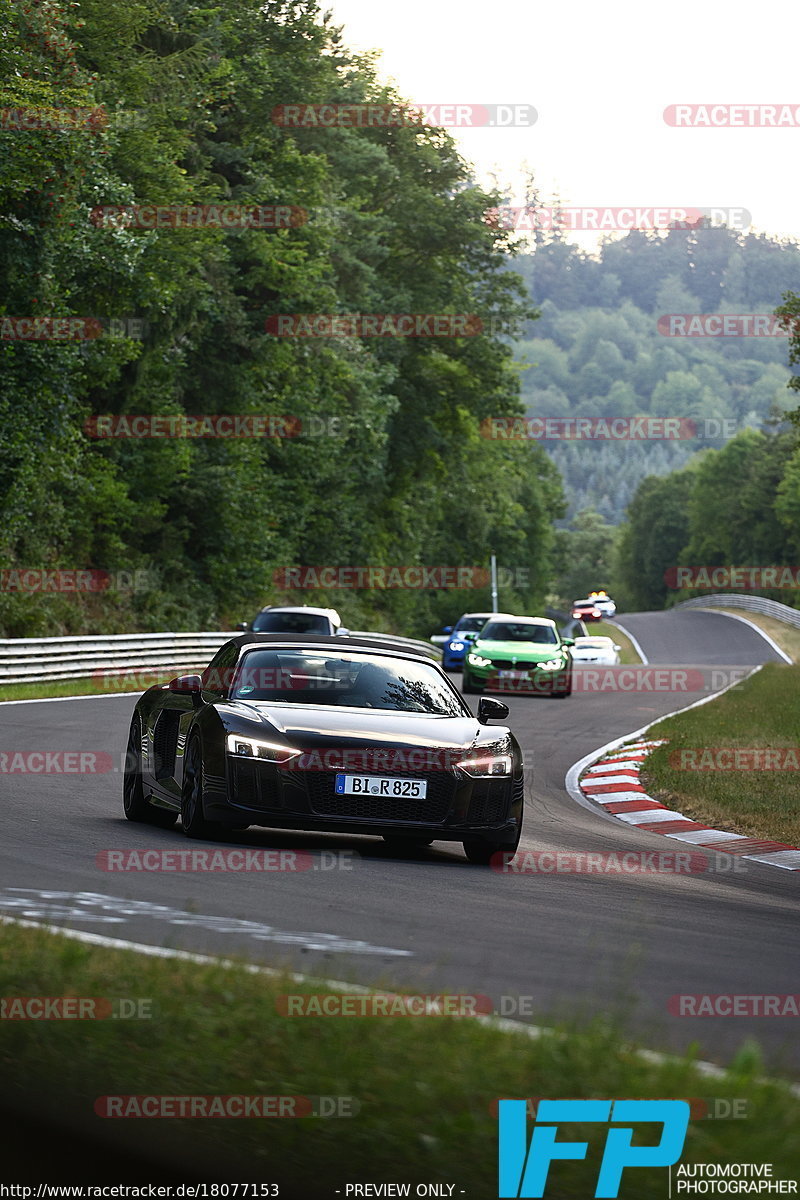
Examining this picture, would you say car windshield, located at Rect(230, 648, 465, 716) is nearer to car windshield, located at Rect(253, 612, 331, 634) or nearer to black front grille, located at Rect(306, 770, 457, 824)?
black front grille, located at Rect(306, 770, 457, 824)

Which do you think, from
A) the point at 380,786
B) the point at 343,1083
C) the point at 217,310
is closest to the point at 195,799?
the point at 380,786

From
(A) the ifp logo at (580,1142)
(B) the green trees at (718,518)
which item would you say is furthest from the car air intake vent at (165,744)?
(B) the green trees at (718,518)

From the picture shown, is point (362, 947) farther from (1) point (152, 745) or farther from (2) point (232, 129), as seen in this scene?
(2) point (232, 129)

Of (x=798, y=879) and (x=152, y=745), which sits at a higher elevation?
(x=152, y=745)

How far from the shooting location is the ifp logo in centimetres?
337

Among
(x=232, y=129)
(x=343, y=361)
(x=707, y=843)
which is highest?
(x=232, y=129)

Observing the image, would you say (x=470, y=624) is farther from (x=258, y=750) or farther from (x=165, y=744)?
(x=258, y=750)

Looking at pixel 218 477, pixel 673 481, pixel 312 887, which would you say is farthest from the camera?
pixel 673 481

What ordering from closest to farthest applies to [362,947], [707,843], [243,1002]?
[243,1002] → [362,947] → [707,843]

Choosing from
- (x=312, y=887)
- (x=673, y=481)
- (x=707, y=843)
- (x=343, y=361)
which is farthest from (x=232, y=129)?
(x=673, y=481)

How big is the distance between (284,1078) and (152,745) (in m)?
7.48

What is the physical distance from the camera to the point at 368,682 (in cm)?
1116

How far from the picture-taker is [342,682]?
11094 millimetres

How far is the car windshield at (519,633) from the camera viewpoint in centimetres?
3259
